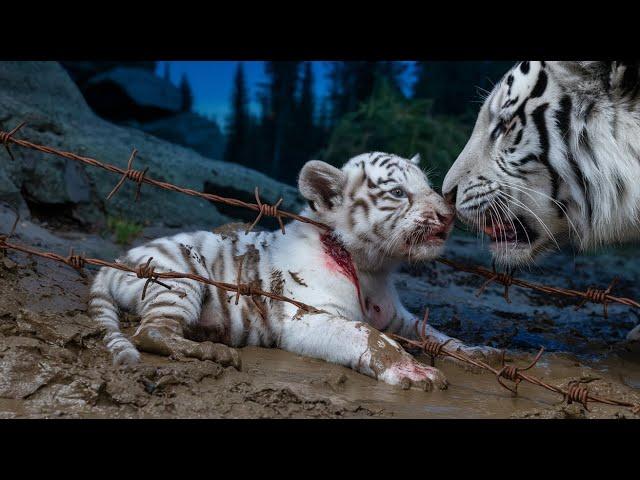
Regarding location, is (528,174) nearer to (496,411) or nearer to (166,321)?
(496,411)

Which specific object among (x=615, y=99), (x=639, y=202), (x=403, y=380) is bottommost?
(x=403, y=380)

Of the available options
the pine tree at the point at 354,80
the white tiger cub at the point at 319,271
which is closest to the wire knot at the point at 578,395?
the white tiger cub at the point at 319,271

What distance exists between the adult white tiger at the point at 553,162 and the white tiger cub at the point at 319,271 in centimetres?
34

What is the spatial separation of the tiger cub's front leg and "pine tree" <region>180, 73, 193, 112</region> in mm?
10119

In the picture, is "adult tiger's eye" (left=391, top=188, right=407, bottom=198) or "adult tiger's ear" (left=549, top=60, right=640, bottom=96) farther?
"adult tiger's eye" (left=391, top=188, right=407, bottom=198)

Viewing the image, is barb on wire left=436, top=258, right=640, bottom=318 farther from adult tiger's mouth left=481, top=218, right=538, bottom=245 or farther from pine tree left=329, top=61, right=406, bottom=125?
pine tree left=329, top=61, right=406, bottom=125

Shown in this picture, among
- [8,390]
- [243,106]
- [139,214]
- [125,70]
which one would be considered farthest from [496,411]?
[125,70]

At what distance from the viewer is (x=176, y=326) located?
10.4 feet

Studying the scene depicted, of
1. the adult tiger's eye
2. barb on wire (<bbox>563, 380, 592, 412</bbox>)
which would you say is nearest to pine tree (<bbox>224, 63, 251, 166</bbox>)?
the adult tiger's eye

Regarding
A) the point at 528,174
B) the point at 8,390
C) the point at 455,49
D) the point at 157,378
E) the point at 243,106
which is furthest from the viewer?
the point at 243,106

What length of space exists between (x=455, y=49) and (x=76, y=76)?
11139mm

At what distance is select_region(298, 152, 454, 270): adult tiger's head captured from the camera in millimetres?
3434

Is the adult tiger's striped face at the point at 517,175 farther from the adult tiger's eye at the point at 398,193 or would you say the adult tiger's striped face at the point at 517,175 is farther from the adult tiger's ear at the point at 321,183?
the adult tiger's ear at the point at 321,183

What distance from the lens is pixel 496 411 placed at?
275 centimetres
